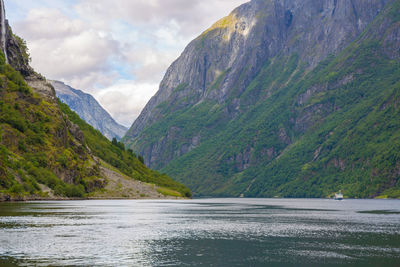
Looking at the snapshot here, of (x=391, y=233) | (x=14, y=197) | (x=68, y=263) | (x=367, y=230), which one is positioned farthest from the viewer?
(x=14, y=197)

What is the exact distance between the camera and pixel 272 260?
63594mm

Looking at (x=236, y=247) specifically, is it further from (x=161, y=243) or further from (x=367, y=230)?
(x=367, y=230)

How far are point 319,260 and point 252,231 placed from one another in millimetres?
37168

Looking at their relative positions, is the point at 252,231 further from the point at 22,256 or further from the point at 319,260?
the point at 22,256

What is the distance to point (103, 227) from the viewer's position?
331 feet

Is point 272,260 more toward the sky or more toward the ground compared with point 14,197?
more toward the ground

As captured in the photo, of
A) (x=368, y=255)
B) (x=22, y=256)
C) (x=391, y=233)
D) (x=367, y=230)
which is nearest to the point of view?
(x=22, y=256)

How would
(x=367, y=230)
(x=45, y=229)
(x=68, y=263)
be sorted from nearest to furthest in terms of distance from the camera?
(x=68, y=263)
(x=45, y=229)
(x=367, y=230)

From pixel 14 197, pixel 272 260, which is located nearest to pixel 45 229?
pixel 272 260

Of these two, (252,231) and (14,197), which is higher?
(14,197)

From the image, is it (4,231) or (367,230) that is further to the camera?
(367,230)

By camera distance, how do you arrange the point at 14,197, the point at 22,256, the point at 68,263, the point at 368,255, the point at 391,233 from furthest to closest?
1. the point at 14,197
2. the point at 391,233
3. the point at 368,255
4. the point at 22,256
5. the point at 68,263

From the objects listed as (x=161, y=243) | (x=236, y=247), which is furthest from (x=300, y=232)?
(x=161, y=243)

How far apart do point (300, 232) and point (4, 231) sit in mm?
59373
